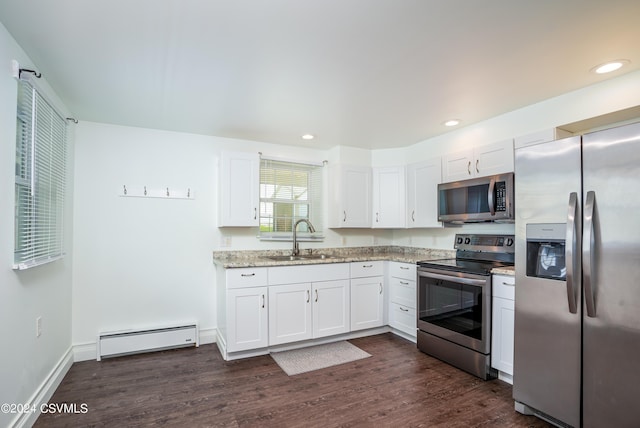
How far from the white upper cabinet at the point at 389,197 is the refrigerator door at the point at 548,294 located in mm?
1827

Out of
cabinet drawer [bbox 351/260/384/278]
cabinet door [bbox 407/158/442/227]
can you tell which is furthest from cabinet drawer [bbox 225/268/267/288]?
cabinet door [bbox 407/158/442/227]

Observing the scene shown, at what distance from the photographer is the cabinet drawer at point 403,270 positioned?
3492 mm

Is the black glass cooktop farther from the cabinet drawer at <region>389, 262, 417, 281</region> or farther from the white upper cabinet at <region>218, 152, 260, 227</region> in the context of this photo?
Result: the white upper cabinet at <region>218, 152, 260, 227</region>

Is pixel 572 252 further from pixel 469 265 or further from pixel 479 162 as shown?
pixel 479 162

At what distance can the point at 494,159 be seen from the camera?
2.96 meters

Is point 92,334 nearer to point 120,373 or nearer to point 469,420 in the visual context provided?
point 120,373

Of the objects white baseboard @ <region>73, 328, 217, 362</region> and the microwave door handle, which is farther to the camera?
white baseboard @ <region>73, 328, 217, 362</region>

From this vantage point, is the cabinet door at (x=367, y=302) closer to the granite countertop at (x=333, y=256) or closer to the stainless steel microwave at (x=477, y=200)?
the granite countertop at (x=333, y=256)

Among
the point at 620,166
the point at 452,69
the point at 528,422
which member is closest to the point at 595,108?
the point at 620,166

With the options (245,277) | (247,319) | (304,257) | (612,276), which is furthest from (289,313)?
(612,276)

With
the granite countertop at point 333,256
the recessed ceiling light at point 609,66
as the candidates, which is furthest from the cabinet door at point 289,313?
the recessed ceiling light at point 609,66

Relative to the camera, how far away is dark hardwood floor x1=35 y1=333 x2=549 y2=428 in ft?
6.92

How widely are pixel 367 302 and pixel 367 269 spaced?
379 mm

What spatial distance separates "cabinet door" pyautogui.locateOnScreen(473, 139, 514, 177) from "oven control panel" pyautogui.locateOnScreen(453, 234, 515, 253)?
638 millimetres
